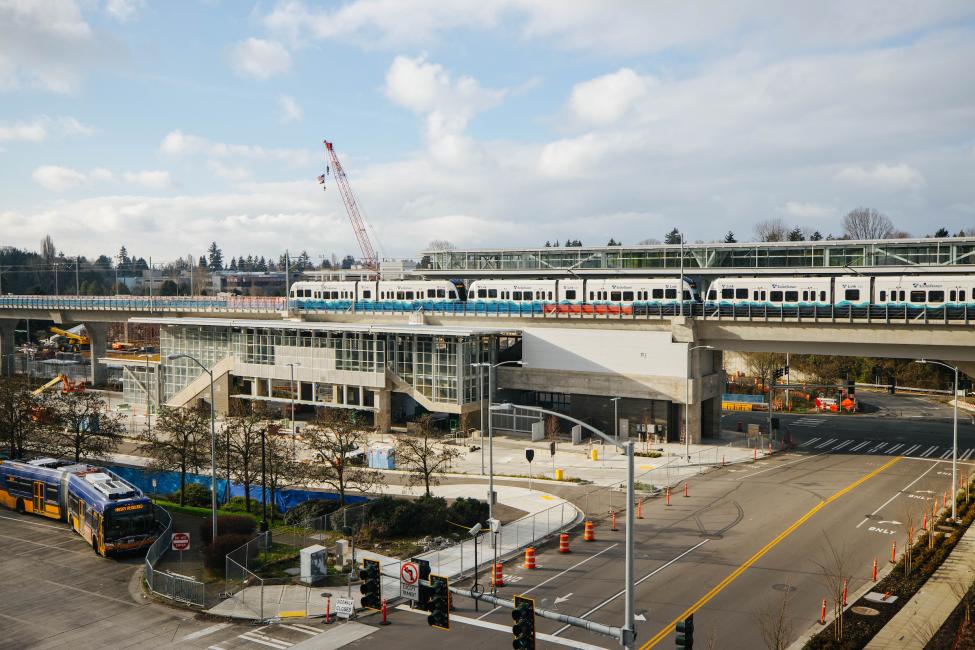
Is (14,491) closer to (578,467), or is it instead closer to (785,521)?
(578,467)

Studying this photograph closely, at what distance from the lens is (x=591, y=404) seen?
67.9m

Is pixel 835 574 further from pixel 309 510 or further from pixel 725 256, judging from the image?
pixel 725 256

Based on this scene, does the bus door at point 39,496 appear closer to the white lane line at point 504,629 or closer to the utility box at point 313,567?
the utility box at point 313,567

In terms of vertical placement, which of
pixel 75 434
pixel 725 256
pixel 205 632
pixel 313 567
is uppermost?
pixel 725 256

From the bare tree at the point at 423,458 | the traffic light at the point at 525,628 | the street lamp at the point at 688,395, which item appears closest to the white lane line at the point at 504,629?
the traffic light at the point at 525,628

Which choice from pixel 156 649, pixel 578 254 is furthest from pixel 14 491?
pixel 578 254

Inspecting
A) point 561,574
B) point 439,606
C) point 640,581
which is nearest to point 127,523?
point 561,574

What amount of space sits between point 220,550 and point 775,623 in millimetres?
22170

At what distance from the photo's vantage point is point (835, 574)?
1188 inches

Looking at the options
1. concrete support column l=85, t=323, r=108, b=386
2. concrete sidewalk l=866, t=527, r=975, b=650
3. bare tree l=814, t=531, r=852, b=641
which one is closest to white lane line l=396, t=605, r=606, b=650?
bare tree l=814, t=531, r=852, b=641

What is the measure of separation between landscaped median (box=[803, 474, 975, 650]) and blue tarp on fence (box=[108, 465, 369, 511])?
25015 millimetres

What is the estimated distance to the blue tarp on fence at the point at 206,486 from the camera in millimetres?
43531

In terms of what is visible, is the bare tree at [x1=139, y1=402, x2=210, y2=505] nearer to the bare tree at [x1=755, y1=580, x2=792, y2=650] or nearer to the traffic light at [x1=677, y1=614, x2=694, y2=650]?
the bare tree at [x1=755, y1=580, x2=792, y2=650]

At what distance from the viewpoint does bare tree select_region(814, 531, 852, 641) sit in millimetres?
24484
